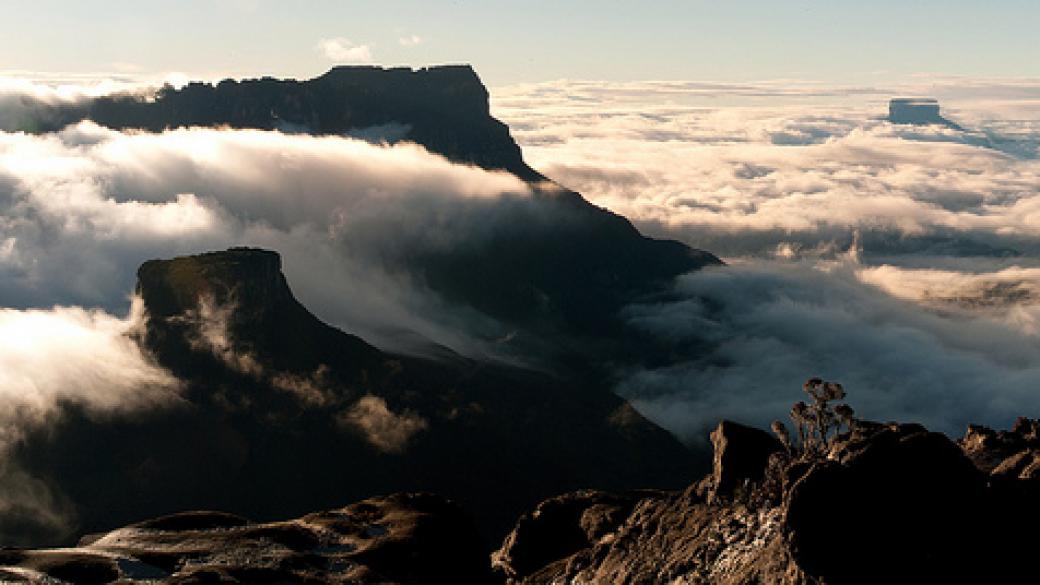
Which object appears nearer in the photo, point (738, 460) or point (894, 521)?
point (894, 521)

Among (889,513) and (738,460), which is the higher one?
Answer: (889,513)

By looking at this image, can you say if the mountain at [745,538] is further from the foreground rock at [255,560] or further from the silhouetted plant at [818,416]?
the silhouetted plant at [818,416]

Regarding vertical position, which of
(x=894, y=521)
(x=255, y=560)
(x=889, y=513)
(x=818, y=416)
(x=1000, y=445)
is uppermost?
(x=889, y=513)

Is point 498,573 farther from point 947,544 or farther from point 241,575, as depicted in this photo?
point 947,544

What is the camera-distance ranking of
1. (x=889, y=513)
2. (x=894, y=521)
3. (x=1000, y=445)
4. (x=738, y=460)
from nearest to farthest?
(x=894, y=521)
(x=889, y=513)
(x=1000, y=445)
(x=738, y=460)

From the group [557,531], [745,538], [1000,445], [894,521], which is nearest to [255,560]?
[557,531]

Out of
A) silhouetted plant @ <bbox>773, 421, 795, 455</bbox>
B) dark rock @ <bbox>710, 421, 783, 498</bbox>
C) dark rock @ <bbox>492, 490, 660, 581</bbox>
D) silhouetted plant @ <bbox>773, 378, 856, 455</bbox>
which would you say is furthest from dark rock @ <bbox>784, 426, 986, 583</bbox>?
dark rock @ <bbox>492, 490, 660, 581</bbox>

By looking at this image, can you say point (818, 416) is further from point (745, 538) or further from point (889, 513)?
point (889, 513)

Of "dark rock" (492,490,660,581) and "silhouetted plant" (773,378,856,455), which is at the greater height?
"silhouetted plant" (773,378,856,455)

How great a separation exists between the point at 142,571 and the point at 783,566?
117m

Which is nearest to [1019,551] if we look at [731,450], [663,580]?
[663,580]

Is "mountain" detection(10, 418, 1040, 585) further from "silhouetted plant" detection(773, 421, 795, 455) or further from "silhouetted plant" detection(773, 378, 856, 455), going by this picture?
"silhouetted plant" detection(773, 378, 856, 455)

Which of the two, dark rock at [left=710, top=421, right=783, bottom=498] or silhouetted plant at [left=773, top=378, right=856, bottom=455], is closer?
dark rock at [left=710, top=421, right=783, bottom=498]

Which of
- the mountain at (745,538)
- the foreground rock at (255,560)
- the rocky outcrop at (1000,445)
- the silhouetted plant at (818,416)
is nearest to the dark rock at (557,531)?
the mountain at (745,538)
